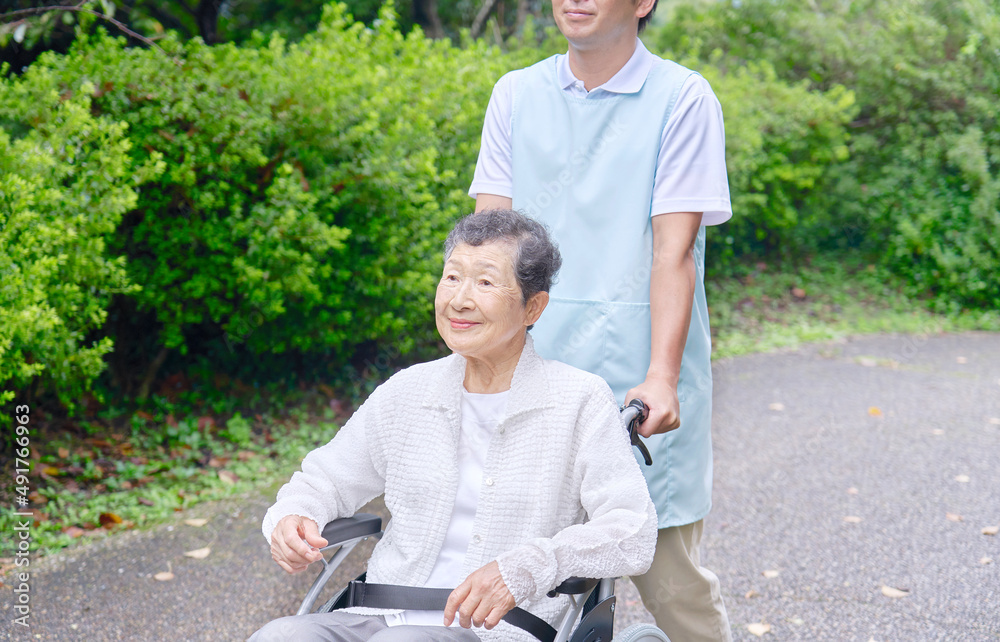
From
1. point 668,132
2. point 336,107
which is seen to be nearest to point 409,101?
point 336,107

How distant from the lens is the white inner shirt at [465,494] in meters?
1.88

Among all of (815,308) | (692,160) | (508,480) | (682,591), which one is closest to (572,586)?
(508,480)

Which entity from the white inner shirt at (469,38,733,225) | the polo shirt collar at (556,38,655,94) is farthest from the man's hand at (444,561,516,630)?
the polo shirt collar at (556,38,655,94)

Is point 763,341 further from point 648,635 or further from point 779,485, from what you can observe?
point 648,635

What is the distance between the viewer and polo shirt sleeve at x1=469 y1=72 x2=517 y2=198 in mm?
2275

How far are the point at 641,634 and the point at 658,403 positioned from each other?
50 cm

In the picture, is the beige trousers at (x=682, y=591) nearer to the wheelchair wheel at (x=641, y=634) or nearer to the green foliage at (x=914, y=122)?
the wheelchair wheel at (x=641, y=634)

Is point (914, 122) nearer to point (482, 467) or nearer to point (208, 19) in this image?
point (208, 19)

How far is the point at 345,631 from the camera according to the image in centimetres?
180

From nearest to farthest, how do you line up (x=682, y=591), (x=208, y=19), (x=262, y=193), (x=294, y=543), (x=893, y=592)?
(x=294, y=543) → (x=682, y=591) → (x=893, y=592) → (x=262, y=193) → (x=208, y=19)

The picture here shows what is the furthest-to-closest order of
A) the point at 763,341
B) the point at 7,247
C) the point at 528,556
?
1. the point at 763,341
2. the point at 7,247
3. the point at 528,556

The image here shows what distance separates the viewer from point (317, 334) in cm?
506

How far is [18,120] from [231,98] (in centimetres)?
95

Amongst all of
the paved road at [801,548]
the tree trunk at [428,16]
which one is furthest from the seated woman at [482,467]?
the tree trunk at [428,16]
